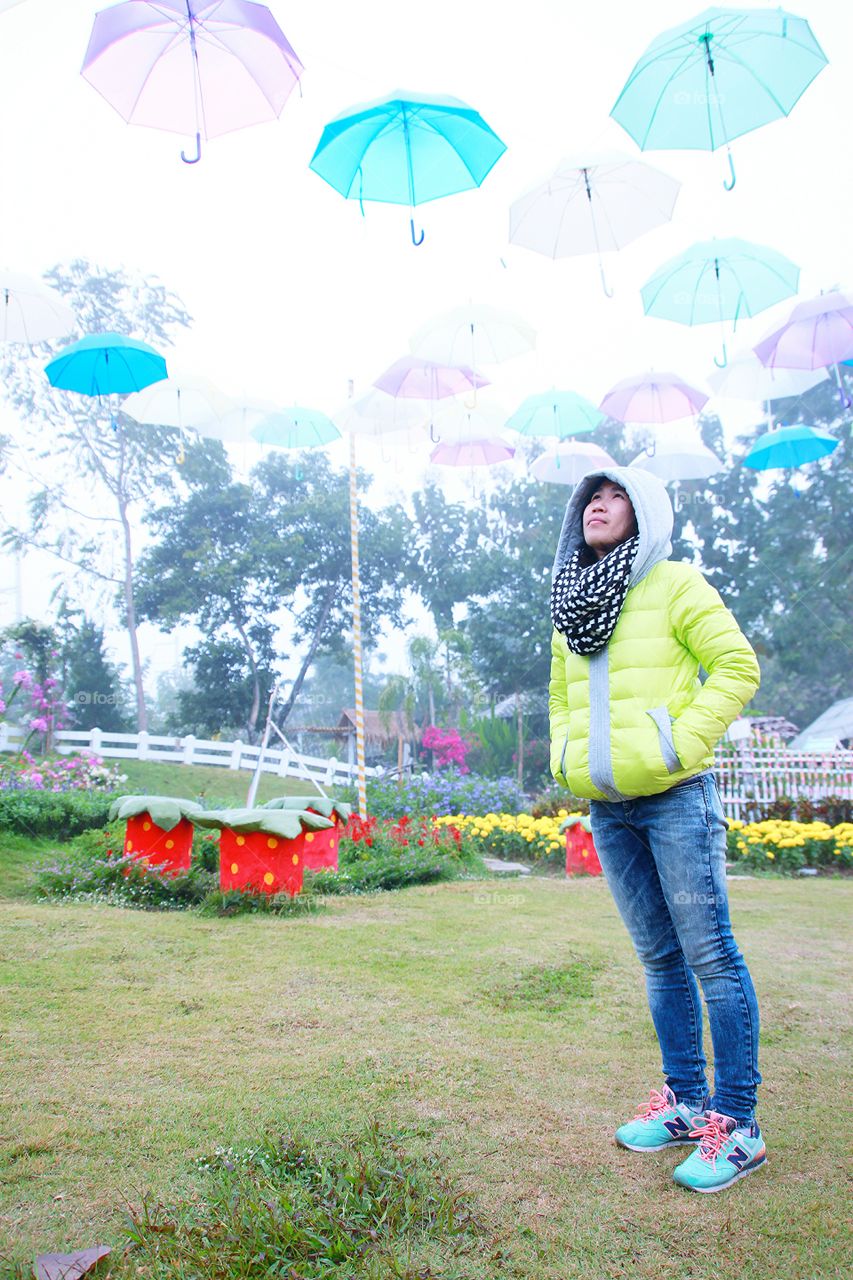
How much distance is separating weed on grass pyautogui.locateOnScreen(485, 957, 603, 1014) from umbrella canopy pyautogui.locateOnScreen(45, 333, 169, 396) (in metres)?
5.68

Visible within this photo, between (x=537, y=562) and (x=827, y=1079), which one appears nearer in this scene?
(x=827, y=1079)

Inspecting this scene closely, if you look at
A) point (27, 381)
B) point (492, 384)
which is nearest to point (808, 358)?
point (492, 384)

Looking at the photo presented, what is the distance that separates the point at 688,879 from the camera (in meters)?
1.72

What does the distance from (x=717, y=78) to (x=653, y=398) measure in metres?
4.27

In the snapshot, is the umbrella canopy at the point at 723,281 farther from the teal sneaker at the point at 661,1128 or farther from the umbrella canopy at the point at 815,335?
the teal sneaker at the point at 661,1128

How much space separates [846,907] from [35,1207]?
4.81 meters

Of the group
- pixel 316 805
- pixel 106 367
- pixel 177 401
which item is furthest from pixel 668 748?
pixel 177 401

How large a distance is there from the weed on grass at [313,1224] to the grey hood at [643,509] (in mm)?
1278

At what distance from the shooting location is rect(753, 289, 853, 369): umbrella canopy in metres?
6.90

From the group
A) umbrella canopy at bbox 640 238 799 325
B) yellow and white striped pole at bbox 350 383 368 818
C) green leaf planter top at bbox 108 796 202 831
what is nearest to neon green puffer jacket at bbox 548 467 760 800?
green leaf planter top at bbox 108 796 202 831

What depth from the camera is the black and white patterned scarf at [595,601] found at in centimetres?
185

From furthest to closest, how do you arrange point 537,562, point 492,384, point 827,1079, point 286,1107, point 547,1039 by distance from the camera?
point 537,562 → point 492,384 → point 547,1039 → point 827,1079 → point 286,1107

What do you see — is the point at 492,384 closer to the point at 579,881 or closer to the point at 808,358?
the point at 808,358

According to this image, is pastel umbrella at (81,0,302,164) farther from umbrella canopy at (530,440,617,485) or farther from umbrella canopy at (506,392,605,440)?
umbrella canopy at (530,440,617,485)
